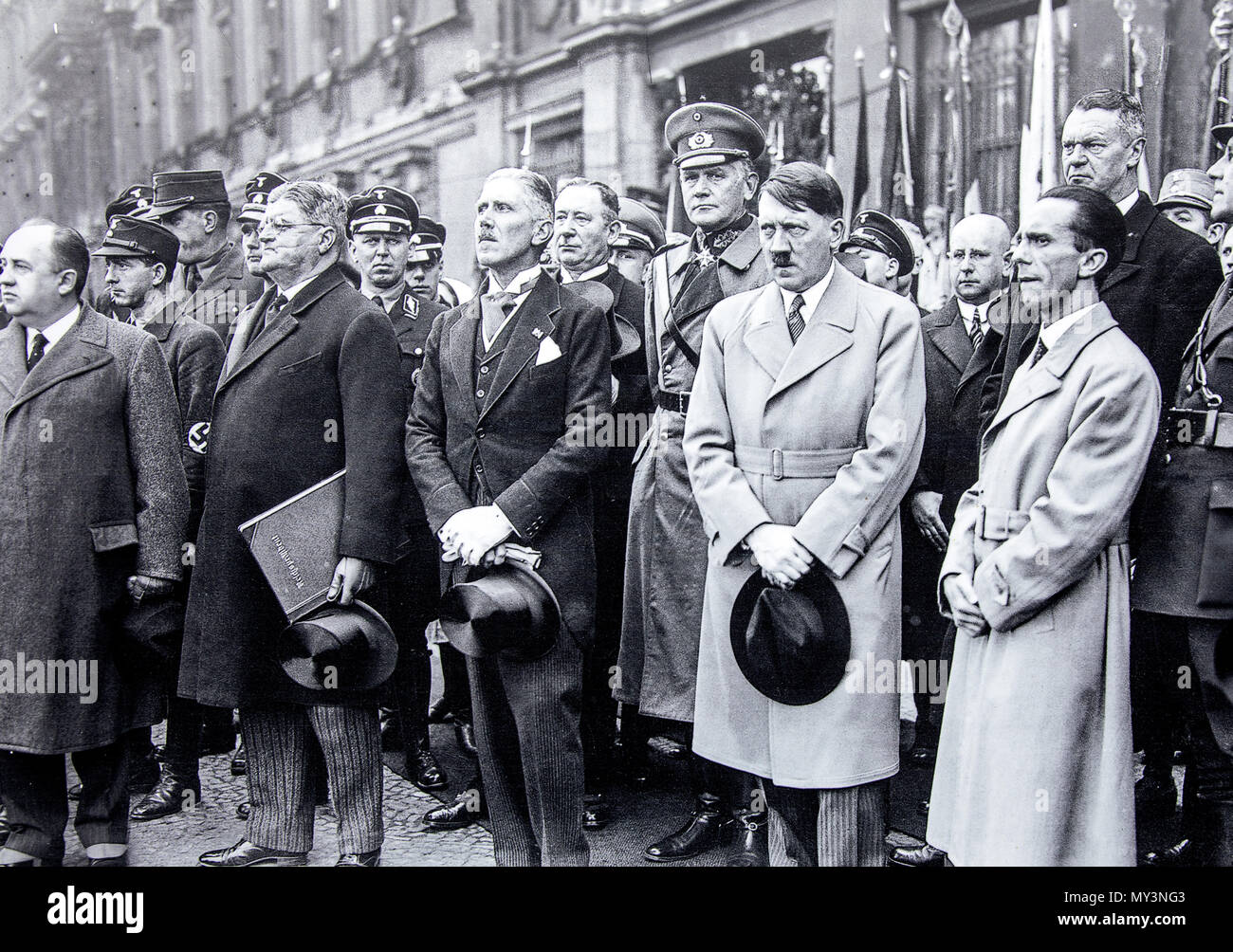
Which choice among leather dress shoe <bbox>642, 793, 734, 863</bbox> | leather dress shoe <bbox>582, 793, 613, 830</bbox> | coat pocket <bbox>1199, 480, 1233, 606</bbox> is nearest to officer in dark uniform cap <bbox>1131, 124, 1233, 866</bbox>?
coat pocket <bbox>1199, 480, 1233, 606</bbox>

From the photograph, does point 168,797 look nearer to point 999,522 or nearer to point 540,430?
point 540,430

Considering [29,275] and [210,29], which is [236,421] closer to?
[29,275]

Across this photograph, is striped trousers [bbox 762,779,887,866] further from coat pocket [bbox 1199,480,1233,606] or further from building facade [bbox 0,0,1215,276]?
building facade [bbox 0,0,1215,276]

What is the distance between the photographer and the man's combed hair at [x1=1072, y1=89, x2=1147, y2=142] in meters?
3.92

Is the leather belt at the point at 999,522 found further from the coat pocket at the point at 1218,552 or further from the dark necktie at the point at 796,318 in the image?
the dark necktie at the point at 796,318

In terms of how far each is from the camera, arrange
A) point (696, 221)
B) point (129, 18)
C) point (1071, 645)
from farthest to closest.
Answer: point (129, 18), point (696, 221), point (1071, 645)

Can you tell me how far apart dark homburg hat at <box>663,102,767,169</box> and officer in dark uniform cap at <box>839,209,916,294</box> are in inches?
36.8

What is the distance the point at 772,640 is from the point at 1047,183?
488 centimetres

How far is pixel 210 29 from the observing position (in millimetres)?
9133

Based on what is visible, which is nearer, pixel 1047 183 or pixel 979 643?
pixel 979 643

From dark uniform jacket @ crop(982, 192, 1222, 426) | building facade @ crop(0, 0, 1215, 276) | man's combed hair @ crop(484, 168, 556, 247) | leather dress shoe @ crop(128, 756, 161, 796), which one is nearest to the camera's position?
dark uniform jacket @ crop(982, 192, 1222, 426)

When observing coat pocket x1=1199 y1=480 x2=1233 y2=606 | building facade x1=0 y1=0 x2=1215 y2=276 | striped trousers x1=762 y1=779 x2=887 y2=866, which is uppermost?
building facade x1=0 y1=0 x2=1215 y2=276

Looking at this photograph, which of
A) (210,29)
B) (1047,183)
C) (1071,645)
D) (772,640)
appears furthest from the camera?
(210,29)
